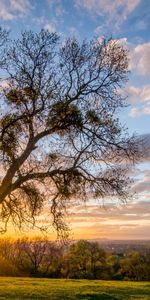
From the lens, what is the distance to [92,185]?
18531 millimetres

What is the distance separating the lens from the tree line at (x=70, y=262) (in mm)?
98000

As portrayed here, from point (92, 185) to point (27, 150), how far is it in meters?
3.27

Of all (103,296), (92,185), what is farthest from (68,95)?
(103,296)

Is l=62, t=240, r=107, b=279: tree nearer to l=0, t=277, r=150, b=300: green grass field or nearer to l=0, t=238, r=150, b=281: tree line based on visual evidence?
l=0, t=238, r=150, b=281: tree line

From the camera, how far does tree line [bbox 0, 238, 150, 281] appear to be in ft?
322

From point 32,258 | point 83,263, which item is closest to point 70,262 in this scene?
point 83,263

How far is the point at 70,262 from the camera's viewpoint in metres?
103

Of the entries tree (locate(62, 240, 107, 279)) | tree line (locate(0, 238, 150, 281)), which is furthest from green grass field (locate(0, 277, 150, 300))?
tree (locate(62, 240, 107, 279))

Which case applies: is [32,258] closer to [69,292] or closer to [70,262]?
[70,262]

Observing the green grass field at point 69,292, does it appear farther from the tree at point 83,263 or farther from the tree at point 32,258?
the tree at point 83,263

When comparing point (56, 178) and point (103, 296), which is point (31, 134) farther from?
point (103, 296)

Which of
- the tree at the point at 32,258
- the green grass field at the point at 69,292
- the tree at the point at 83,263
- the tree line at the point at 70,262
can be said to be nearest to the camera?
the green grass field at the point at 69,292

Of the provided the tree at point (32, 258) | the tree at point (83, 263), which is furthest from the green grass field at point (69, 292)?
the tree at point (83, 263)

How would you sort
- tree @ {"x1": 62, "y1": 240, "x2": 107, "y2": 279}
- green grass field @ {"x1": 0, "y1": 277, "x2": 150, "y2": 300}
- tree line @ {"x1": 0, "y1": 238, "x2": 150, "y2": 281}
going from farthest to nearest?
tree @ {"x1": 62, "y1": 240, "x2": 107, "y2": 279} → tree line @ {"x1": 0, "y1": 238, "x2": 150, "y2": 281} → green grass field @ {"x1": 0, "y1": 277, "x2": 150, "y2": 300}
